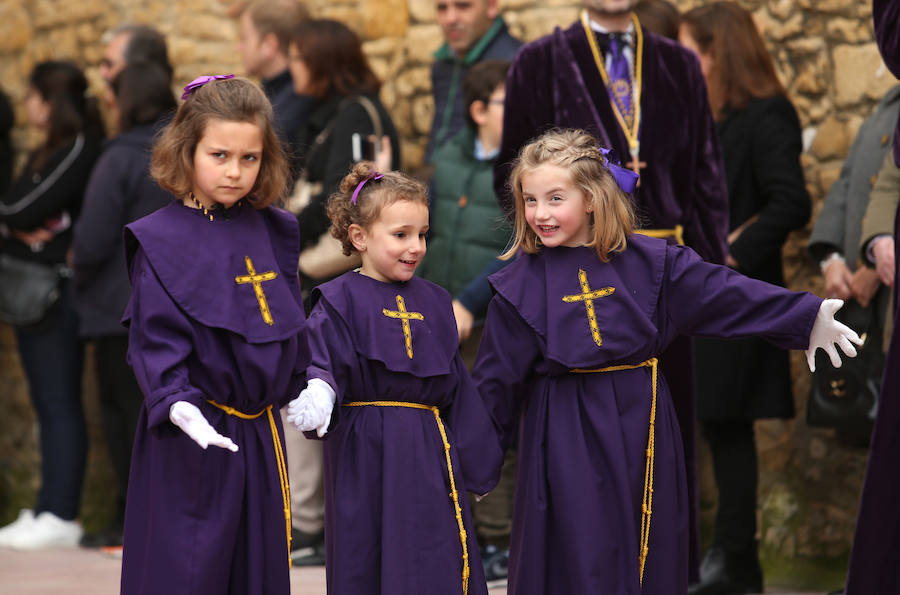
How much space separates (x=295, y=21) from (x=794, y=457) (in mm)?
2970

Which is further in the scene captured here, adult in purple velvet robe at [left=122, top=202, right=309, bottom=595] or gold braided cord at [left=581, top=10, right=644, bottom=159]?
gold braided cord at [left=581, top=10, right=644, bottom=159]

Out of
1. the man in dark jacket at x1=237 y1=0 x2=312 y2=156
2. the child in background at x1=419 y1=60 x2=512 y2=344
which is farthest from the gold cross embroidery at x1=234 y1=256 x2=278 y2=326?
the man in dark jacket at x1=237 y1=0 x2=312 y2=156

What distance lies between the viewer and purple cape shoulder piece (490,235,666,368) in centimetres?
377

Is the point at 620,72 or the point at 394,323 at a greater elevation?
the point at 620,72

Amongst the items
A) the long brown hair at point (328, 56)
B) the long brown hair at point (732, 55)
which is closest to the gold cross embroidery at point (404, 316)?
the long brown hair at point (732, 55)

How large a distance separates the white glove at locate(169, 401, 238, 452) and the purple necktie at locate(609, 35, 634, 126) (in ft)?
6.62

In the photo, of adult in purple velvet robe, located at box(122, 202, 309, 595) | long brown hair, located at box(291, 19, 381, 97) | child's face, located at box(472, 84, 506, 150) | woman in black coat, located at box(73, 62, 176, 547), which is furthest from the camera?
woman in black coat, located at box(73, 62, 176, 547)

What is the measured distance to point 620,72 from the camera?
184 inches

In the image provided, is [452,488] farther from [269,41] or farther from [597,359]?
[269,41]

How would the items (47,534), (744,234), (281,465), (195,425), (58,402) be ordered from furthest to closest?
(58,402)
(47,534)
(744,234)
(281,465)
(195,425)

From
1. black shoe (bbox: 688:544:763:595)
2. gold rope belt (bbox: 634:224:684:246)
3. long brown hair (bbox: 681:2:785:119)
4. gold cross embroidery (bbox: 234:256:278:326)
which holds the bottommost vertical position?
black shoe (bbox: 688:544:763:595)

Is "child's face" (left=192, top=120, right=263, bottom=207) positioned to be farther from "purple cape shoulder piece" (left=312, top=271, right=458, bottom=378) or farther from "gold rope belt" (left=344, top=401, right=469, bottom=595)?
"gold rope belt" (left=344, top=401, right=469, bottom=595)

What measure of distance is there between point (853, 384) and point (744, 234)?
2.41ft

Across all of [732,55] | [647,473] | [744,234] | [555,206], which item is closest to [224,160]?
[555,206]
